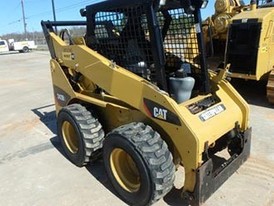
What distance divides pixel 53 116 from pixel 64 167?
277 centimetres

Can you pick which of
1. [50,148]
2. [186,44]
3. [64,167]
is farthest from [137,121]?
[50,148]

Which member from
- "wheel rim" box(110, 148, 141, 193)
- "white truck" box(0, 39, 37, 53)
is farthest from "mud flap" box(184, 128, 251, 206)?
"white truck" box(0, 39, 37, 53)

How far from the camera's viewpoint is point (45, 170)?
439 cm

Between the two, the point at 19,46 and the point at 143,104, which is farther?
the point at 19,46

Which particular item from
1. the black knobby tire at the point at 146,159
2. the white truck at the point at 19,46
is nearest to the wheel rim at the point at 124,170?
the black knobby tire at the point at 146,159

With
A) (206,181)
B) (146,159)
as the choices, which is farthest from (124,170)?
(206,181)

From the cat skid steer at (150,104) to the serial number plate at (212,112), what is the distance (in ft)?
0.05

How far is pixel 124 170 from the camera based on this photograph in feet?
12.1

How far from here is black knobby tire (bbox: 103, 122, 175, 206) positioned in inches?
123

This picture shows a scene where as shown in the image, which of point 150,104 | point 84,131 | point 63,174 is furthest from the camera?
point 63,174

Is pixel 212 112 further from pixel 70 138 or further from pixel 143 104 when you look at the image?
pixel 70 138

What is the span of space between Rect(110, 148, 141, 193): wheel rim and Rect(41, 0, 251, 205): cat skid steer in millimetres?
11

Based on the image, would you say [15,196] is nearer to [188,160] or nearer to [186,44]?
[188,160]

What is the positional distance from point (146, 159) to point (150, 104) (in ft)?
1.81
